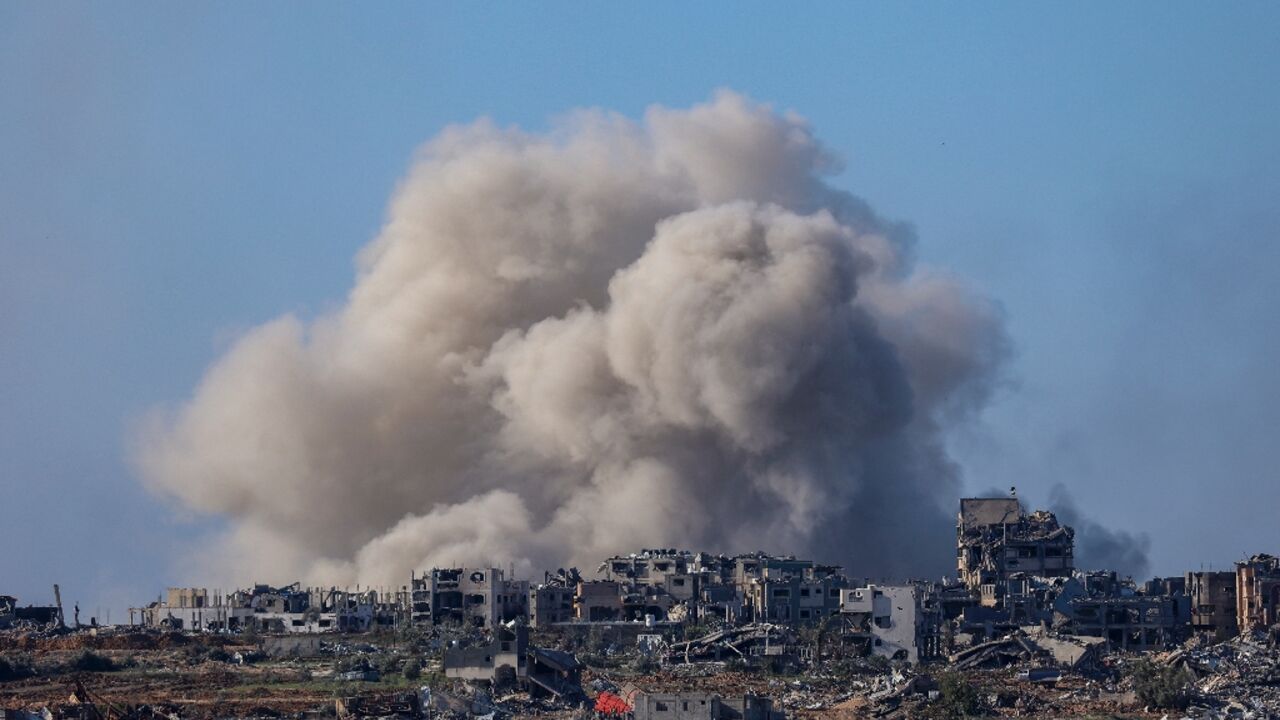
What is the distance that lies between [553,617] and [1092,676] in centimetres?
1718

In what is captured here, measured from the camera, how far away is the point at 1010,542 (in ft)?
207

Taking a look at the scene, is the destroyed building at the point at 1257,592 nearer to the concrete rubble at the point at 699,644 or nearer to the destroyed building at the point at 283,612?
the concrete rubble at the point at 699,644

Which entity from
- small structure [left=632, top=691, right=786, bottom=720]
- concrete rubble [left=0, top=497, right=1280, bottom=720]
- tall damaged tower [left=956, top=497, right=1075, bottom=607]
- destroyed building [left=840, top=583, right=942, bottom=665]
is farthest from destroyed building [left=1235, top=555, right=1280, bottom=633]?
small structure [left=632, top=691, right=786, bottom=720]

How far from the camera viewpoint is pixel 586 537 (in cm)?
6931

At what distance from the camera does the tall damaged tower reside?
2470 inches

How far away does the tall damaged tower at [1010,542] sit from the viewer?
206ft

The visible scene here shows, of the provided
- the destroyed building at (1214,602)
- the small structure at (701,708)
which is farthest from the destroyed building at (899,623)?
the small structure at (701,708)

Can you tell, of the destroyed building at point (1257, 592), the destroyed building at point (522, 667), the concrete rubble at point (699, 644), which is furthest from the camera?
the destroyed building at point (1257, 592)

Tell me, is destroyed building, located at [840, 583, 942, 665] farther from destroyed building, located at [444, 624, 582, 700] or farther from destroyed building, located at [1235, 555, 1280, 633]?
destroyed building, located at [444, 624, 582, 700]

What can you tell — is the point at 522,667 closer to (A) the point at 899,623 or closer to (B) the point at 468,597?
(A) the point at 899,623

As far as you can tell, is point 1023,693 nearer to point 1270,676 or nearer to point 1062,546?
point 1270,676

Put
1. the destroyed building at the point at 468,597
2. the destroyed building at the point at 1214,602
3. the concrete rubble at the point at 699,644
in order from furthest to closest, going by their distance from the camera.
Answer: the destroyed building at the point at 468,597, the destroyed building at the point at 1214,602, the concrete rubble at the point at 699,644


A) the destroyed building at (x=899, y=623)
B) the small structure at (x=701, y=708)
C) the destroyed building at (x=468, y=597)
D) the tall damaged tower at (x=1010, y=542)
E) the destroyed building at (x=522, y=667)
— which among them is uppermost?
the tall damaged tower at (x=1010, y=542)

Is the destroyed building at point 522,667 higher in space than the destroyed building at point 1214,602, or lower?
lower
